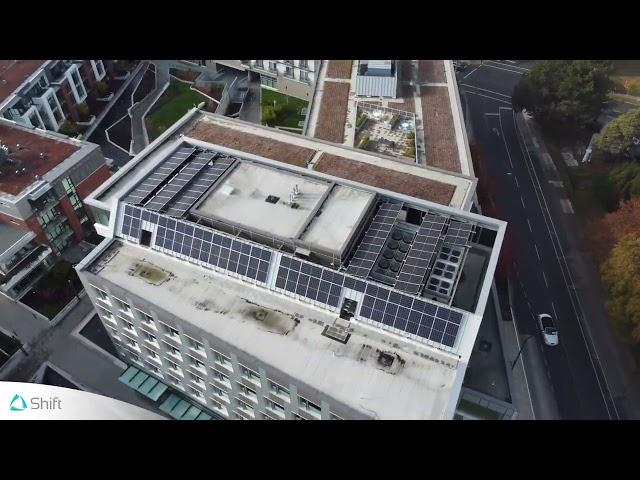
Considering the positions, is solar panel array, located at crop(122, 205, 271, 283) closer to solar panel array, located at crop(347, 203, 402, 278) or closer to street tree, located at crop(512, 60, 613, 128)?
solar panel array, located at crop(347, 203, 402, 278)

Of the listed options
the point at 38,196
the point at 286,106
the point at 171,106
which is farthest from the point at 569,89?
the point at 38,196

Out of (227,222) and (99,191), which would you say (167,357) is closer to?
(227,222)

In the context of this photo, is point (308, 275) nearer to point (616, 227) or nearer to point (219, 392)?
point (219, 392)

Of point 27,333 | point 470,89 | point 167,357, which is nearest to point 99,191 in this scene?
point 167,357

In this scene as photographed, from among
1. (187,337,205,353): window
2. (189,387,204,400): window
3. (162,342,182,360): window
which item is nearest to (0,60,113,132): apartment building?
(162,342,182,360): window

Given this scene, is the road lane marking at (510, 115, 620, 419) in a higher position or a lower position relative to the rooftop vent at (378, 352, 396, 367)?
lower

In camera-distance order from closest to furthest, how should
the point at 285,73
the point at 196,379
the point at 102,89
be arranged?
1. the point at 196,379
2. the point at 285,73
3. the point at 102,89

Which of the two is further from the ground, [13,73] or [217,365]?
[13,73]
